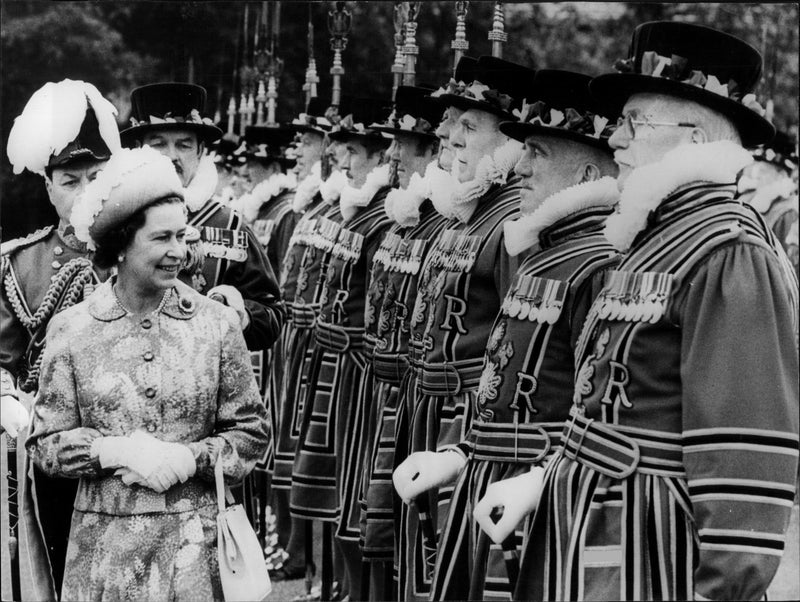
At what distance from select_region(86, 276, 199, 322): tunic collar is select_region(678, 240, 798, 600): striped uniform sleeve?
1.45 metres

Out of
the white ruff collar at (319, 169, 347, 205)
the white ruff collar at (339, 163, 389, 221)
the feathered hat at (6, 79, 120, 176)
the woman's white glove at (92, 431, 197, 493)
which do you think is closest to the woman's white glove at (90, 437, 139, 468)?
the woman's white glove at (92, 431, 197, 493)

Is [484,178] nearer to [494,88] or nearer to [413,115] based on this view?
[494,88]

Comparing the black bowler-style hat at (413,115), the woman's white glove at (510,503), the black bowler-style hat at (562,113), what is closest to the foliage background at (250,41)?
the black bowler-style hat at (413,115)

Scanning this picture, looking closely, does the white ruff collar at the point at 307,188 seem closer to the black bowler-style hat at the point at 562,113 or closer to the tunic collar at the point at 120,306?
the black bowler-style hat at the point at 562,113

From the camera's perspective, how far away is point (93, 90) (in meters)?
4.91

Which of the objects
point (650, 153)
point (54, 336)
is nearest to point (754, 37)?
point (650, 153)

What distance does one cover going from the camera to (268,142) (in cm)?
651

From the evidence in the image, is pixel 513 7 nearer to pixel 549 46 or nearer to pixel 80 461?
pixel 549 46

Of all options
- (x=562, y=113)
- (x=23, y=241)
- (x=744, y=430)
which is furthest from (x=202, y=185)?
(x=744, y=430)

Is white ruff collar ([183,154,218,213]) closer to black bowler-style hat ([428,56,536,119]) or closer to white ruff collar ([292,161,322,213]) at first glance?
black bowler-style hat ([428,56,536,119])

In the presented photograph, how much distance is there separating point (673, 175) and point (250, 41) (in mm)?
2096

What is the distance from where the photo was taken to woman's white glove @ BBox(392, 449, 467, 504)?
4547 mm

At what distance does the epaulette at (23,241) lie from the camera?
15.8ft

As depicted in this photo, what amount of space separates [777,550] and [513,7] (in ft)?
8.07
